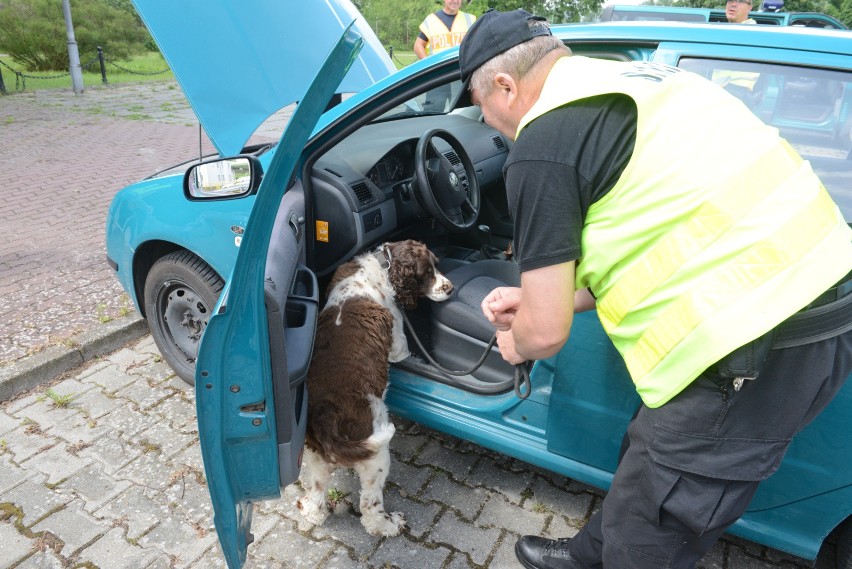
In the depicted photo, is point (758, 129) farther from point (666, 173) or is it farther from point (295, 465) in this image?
point (295, 465)

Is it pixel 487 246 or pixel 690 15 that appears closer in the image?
pixel 487 246

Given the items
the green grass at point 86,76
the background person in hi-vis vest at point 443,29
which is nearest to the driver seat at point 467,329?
the background person in hi-vis vest at point 443,29

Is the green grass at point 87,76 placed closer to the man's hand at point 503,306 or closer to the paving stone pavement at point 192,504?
the paving stone pavement at point 192,504

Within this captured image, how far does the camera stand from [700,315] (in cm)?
128

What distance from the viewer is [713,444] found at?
140 cm

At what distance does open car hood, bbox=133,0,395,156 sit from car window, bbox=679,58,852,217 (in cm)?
174

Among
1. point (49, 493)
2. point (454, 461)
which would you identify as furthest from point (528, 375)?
point (49, 493)

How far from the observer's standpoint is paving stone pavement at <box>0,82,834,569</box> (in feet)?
7.65

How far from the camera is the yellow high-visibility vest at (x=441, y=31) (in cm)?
698

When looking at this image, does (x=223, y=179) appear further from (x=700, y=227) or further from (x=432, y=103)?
(x=700, y=227)

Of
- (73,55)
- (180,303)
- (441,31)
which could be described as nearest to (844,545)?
(180,303)

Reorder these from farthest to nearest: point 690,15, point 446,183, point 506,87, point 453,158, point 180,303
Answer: point 690,15 → point 453,158 → point 180,303 → point 446,183 → point 506,87

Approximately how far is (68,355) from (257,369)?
240 cm

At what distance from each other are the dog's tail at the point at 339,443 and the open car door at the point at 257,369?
0.15 metres
